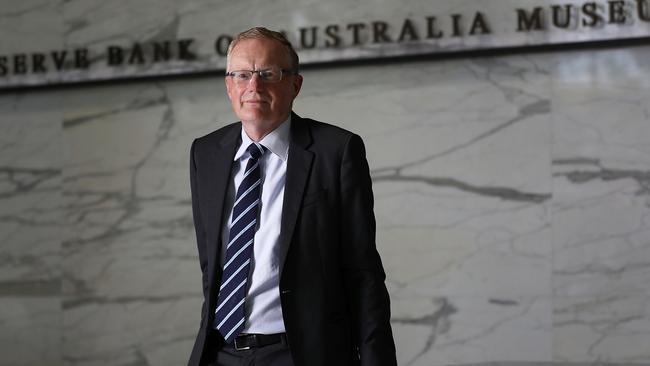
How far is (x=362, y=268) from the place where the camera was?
2.57 metres

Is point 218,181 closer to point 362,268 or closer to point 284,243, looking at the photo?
point 284,243

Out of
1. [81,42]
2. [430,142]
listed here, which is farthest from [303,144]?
[81,42]

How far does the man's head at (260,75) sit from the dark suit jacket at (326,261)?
12 cm

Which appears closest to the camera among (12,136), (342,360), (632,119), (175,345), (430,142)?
(342,360)

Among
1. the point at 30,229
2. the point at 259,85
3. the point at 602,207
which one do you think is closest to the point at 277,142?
the point at 259,85

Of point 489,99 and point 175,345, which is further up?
point 489,99

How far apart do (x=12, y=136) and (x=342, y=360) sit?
420 cm

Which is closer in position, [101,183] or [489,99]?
[489,99]

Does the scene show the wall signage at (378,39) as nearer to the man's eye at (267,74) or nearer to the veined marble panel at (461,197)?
the veined marble panel at (461,197)

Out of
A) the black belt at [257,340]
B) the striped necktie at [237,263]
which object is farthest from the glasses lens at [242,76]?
the black belt at [257,340]

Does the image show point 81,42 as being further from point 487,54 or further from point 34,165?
point 487,54

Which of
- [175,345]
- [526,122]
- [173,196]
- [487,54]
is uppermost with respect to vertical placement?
[487,54]

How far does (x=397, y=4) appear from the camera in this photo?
5320mm

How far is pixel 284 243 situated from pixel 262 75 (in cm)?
48
